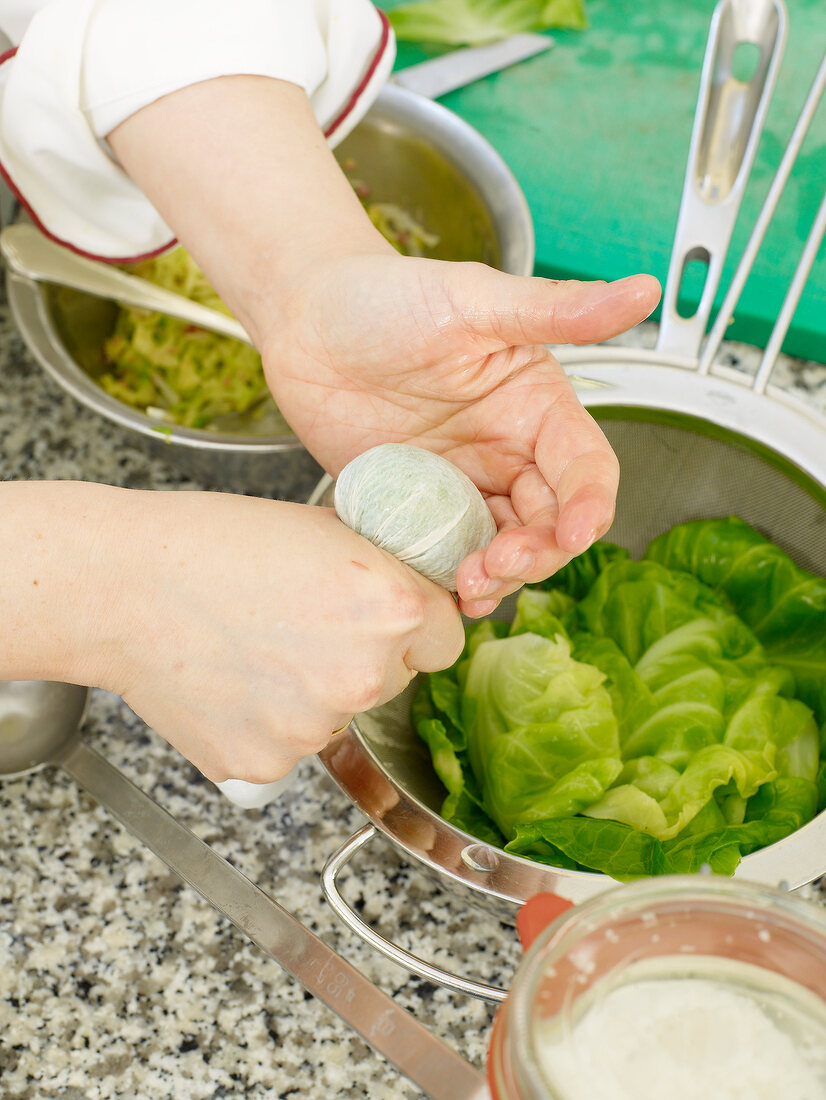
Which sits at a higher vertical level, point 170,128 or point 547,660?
point 170,128

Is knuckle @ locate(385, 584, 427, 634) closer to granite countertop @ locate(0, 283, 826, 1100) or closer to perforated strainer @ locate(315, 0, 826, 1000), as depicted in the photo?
perforated strainer @ locate(315, 0, 826, 1000)

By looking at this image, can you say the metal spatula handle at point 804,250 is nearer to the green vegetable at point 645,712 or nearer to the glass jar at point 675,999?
the green vegetable at point 645,712

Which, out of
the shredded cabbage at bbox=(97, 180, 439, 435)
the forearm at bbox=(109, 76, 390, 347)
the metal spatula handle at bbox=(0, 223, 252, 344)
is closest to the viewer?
the forearm at bbox=(109, 76, 390, 347)

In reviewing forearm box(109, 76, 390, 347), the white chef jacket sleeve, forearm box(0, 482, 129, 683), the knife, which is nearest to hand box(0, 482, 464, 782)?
forearm box(0, 482, 129, 683)

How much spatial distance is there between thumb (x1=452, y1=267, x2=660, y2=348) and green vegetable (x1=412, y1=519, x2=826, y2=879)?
340 millimetres

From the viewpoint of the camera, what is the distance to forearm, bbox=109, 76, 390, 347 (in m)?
0.94

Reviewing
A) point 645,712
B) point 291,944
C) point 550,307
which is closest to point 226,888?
point 291,944

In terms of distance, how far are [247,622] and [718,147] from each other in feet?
Answer: 2.62

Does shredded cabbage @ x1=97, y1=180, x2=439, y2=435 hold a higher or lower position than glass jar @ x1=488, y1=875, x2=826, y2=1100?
lower

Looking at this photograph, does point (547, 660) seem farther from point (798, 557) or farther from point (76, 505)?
point (76, 505)

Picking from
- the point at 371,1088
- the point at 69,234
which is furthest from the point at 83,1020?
the point at 69,234

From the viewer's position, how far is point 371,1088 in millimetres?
823

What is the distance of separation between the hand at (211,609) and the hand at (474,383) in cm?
11

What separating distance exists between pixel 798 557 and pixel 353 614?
0.66m
